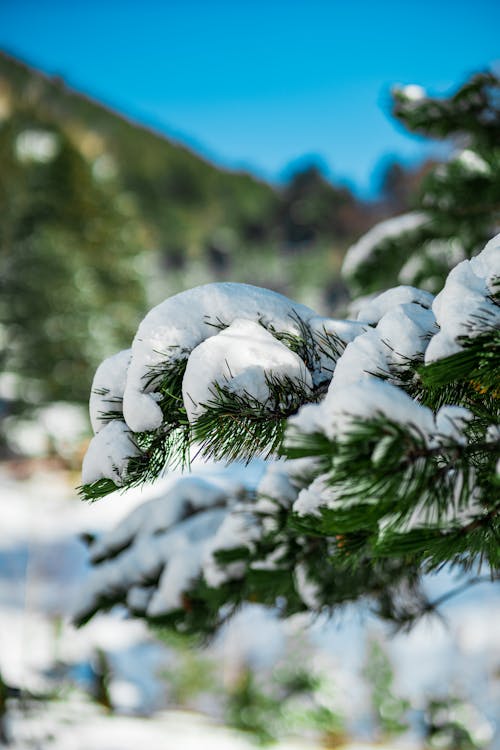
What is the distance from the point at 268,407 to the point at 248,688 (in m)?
2.21

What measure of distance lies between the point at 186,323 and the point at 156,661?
248cm

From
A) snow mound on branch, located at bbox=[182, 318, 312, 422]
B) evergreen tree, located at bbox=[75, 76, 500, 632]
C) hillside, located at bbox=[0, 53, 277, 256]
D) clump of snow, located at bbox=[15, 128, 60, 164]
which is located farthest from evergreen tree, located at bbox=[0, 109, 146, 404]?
snow mound on branch, located at bbox=[182, 318, 312, 422]

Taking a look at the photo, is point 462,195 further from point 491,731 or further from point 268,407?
point 491,731

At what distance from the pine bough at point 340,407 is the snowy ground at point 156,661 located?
1497 millimetres

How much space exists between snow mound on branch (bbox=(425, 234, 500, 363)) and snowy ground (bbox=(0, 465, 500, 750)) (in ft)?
5.43

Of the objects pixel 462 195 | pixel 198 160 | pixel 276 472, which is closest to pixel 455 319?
pixel 276 472

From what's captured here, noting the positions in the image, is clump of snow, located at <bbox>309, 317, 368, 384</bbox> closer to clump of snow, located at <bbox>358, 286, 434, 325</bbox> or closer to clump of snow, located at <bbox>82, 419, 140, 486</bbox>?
clump of snow, located at <bbox>358, 286, 434, 325</bbox>

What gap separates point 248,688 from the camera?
2322 millimetres

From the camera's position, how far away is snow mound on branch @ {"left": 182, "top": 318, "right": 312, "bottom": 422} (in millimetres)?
482

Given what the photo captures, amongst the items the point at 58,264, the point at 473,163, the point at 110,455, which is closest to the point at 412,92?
the point at 473,163

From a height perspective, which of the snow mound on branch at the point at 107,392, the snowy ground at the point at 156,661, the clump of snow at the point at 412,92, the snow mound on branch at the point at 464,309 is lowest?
the snowy ground at the point at 156,661

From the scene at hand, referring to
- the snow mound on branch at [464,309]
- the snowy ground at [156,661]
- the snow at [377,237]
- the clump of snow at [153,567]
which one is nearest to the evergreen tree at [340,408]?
the snow mound on branch at [464,309]

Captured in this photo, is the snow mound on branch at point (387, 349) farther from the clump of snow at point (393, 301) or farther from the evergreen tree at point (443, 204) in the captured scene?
the evergreen tree at point (443, 204)

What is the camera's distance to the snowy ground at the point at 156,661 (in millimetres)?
1931
